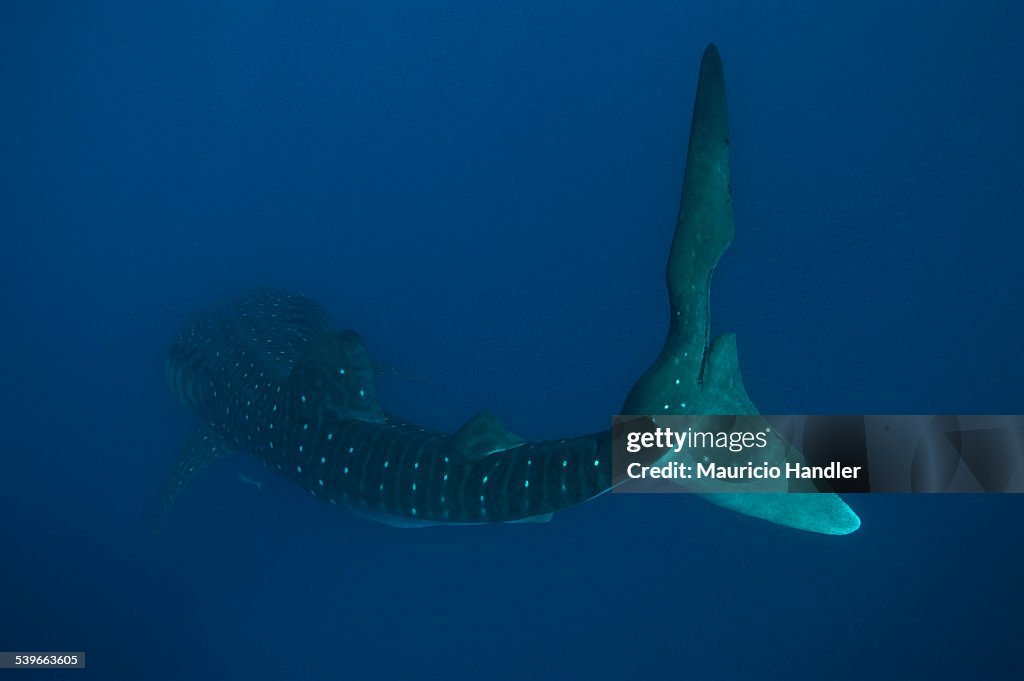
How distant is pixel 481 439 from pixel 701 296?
1328 millimetres

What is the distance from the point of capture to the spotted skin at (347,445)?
10.2 feet

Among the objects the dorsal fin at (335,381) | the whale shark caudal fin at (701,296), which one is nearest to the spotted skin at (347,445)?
the dorsal fin at (335,381)

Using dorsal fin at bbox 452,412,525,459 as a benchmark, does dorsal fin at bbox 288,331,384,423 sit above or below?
above

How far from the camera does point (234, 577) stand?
7.00 meters

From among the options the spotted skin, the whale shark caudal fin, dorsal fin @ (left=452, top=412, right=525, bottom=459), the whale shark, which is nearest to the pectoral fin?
the spotted skin

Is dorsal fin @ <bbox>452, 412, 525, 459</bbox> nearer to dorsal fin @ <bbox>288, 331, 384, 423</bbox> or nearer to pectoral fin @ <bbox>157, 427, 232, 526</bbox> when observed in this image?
dorsal fin @ <bbox>288, 331, 384, 423</bbox>

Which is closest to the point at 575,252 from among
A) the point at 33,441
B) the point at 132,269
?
the point at 132,269

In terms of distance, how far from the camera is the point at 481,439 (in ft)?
11.1

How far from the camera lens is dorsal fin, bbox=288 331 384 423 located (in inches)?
152

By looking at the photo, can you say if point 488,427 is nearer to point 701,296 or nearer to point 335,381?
point 335,381

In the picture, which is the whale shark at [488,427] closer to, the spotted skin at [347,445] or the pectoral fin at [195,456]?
the spotted skin at [347,445]

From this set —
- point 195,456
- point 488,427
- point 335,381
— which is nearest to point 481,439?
point 488,427

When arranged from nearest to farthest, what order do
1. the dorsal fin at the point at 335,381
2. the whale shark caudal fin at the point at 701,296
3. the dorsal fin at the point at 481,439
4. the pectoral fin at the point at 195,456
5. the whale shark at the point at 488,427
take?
the whale shark caudal fin at the point at 701,296, the whale shark at the point at 488,427, the dorsal fin at the point at 481,439, the dorsal fin at the point at 335,381, the pectoral fin at the point at 195,456

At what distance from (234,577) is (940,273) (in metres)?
8.45
